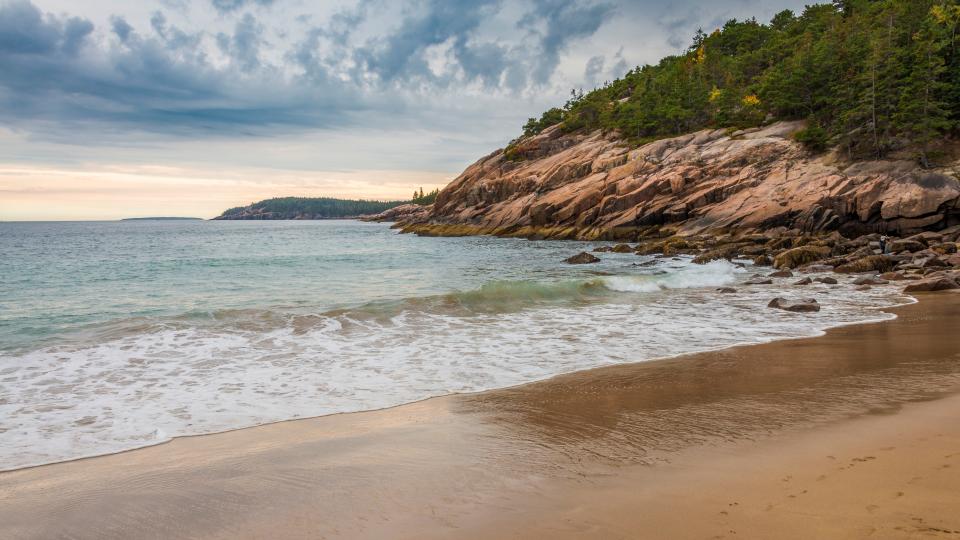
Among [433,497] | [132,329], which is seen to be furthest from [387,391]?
[132,329]

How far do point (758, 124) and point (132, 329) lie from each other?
194 feet

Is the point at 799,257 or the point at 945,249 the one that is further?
the point at 799,257

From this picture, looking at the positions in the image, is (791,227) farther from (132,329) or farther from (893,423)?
(132,329)

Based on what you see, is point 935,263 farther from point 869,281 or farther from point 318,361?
point 318,361

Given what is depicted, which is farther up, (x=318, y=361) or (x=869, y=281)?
(x=869, y=281)

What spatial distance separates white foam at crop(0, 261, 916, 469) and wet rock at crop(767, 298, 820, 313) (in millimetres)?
357

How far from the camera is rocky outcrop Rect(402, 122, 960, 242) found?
3284cm

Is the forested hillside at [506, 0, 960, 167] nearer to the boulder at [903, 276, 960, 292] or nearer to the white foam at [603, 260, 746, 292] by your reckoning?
the white foam at [603, 260, 746, 292]

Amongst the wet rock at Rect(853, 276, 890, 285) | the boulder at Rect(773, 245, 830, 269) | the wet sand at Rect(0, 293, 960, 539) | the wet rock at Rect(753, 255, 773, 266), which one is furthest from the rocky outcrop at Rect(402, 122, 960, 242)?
the wet sand at Rect(0, 293, 960, 539)

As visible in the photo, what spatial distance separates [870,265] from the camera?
23.2m

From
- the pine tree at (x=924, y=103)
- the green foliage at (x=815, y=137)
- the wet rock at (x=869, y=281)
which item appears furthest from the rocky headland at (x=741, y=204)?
the pine tree at (x=924, y=103)

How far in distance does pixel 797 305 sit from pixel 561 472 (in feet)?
42.1

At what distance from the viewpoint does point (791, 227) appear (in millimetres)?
36344

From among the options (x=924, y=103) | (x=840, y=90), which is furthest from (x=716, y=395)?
(x=840, y=90)
